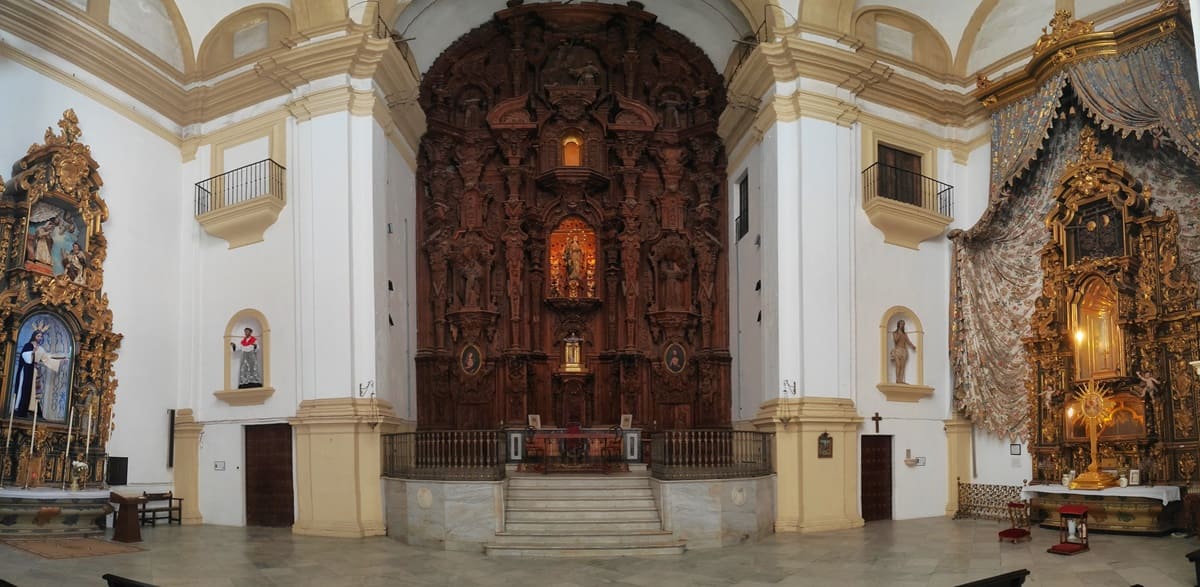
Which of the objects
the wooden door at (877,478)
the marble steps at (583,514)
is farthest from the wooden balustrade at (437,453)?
the wooden door at (877,478)

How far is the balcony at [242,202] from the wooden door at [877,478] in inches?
432

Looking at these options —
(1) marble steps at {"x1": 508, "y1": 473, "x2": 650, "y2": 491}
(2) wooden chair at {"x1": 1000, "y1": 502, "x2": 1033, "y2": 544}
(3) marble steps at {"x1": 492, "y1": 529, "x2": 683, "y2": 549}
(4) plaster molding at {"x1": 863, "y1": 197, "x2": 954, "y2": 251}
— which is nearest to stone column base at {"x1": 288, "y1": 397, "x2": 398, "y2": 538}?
(1) marble steps at {"x1": 508, "y1": 473, "x2": 650, "y2": 491}

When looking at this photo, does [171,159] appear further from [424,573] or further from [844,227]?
[844,227]

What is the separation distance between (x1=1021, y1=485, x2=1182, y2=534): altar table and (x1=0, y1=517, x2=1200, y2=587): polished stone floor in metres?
0.37

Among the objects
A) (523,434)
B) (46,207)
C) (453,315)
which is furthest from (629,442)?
(46,207)

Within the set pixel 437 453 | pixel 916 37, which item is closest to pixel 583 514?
pixel 437 453

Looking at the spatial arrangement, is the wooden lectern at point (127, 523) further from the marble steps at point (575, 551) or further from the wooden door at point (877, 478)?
A: the wooden door at point (877, 478)

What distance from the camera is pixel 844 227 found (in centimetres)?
1752

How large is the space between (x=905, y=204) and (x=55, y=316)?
14.1 m

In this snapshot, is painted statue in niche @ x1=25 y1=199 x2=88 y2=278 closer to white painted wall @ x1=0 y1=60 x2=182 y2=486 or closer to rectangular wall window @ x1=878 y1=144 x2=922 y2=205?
white painted wall @ x1=0 y1=60 x2=182 y2=486

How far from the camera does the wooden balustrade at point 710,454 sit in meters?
15.2

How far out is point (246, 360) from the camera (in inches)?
691

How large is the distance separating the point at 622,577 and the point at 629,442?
5.46m

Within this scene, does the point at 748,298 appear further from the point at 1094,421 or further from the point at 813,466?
the point at 1094,421
